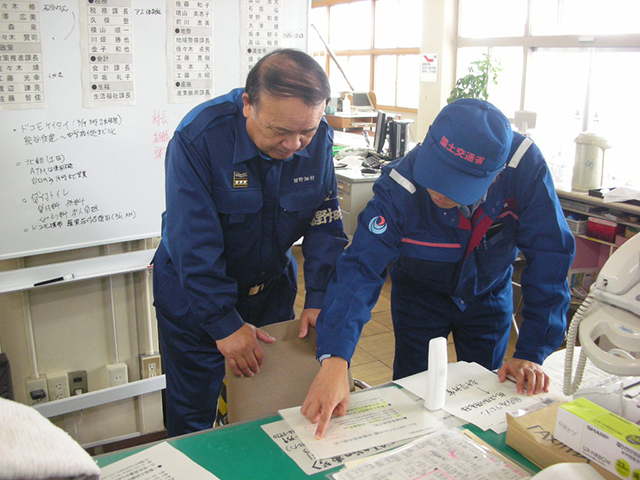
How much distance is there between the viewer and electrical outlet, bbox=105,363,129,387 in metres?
2.39

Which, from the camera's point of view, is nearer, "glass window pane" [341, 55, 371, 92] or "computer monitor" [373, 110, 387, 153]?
"computer monitor" [373, 110, 387, 153]

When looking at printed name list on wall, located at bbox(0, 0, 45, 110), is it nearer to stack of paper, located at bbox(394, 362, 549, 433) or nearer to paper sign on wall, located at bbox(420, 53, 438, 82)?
stack of paper, located at bbox(394, 362, 549, 433)

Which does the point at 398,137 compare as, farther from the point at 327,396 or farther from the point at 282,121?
the point at 327,396

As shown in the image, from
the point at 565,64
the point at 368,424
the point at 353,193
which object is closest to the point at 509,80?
the point at 565,64

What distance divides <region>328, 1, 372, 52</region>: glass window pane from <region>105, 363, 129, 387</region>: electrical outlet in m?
9.00

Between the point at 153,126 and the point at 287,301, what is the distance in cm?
85

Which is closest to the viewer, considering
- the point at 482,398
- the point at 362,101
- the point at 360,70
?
the point at 482,398

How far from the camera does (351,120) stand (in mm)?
7180

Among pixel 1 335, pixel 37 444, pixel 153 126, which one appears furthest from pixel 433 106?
pixel 37 444

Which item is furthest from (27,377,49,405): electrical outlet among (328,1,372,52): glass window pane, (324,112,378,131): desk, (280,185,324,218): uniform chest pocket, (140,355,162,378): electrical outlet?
(328,1,372,52): glass window pane

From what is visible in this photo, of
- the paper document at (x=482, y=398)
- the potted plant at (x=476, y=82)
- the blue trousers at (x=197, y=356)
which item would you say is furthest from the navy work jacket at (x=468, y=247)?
the potted plant at (x=476, y=82)

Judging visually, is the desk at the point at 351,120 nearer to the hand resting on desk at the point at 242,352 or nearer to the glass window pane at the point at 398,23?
the glass window pane at the point at 398,23

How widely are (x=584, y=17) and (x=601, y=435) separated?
5809mm

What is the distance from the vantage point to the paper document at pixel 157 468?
45.9 inches
